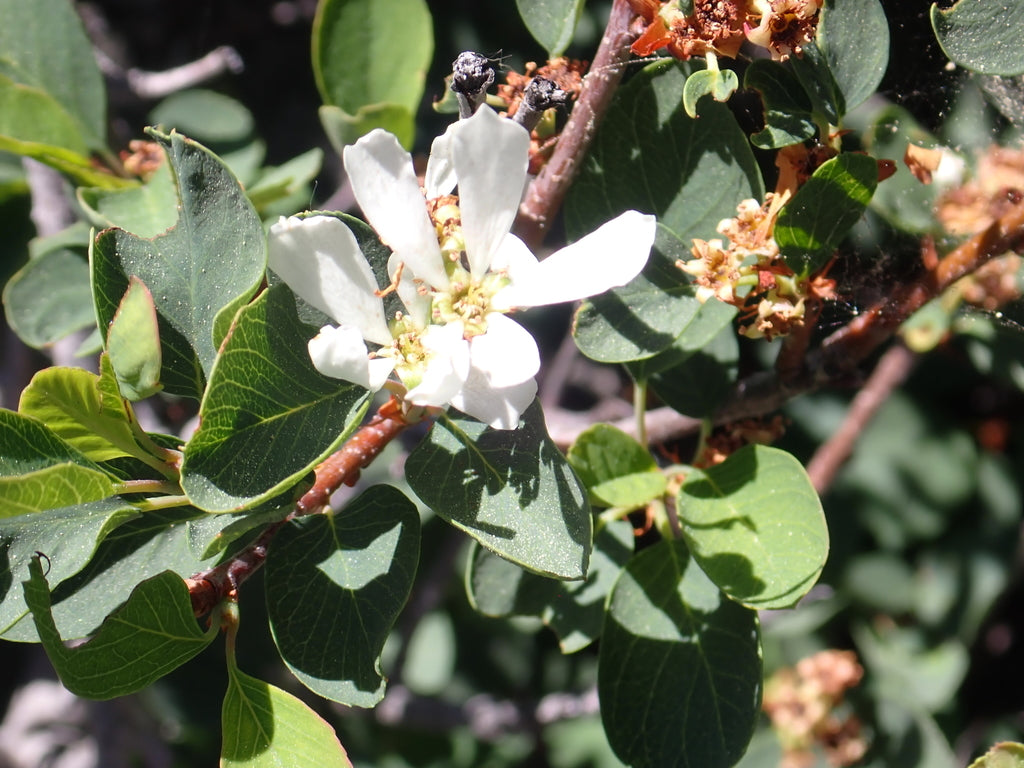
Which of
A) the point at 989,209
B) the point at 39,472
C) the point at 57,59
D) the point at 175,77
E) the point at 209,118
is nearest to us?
the point at 39,472

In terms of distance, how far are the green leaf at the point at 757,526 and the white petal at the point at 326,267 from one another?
17.8 inches

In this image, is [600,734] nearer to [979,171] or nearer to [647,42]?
[979,171]

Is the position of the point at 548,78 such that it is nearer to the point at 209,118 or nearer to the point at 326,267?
the point at 326,267

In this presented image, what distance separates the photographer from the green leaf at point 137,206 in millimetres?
1205

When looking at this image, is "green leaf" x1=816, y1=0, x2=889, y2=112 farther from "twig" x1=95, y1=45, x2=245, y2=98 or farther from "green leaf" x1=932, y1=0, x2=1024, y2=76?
"twig" x1=95, y1=45, x2=245, y2=98

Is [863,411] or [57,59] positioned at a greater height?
[57,59]

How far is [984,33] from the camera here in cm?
92

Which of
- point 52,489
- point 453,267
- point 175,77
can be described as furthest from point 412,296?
point 175,77

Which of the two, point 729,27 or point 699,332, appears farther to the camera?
point 699,332

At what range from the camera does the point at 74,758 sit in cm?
242

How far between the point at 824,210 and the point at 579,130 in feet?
0.96

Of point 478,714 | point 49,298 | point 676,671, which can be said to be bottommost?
point 478,714

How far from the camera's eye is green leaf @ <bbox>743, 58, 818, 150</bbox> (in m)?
0.91

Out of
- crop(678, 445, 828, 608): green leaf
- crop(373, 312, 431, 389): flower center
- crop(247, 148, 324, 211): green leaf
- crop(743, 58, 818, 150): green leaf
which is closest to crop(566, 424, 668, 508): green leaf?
crop(678, 445, 828, 608): green leaf
